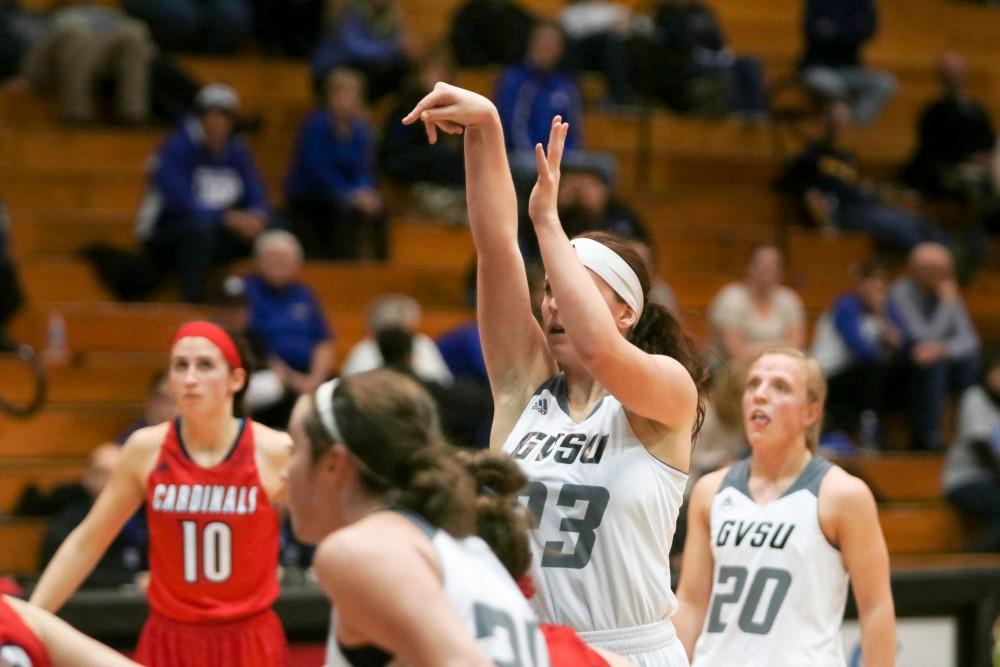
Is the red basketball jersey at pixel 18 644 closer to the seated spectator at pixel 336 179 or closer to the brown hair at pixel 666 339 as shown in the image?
the brown hair at pixel 666 339

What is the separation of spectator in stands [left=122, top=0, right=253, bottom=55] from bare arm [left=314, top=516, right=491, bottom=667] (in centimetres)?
908

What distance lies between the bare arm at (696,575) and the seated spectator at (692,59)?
25.7ft

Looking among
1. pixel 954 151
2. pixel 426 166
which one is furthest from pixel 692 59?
pixel 426 166

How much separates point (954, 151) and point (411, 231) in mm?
5157

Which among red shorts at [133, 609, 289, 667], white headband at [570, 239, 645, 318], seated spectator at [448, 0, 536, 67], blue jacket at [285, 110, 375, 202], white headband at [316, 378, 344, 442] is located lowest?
red shorts at [133, 609, 289, 667]

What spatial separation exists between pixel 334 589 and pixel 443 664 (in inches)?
9.4

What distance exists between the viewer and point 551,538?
149 inches

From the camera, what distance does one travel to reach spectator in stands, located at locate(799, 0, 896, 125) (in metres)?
13.3

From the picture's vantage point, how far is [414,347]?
340 inches

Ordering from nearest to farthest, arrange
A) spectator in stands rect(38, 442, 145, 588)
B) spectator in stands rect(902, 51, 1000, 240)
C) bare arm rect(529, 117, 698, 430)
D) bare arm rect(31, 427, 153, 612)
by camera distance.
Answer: bare arm rect(529, 117, 698, 430) < bare arm rect(31, 427, 153, 612) < spectator in stands rect(38, 442, 145, 588) < spectator in stands rect(902, 51, 1000, 240)

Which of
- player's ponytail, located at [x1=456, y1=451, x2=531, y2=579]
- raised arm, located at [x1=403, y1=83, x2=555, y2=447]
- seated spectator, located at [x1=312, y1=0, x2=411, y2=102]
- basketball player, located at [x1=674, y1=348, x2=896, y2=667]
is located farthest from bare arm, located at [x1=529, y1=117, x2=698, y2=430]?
seated spectator, located at [x1=312, y1=0, x2=411, y2=102]

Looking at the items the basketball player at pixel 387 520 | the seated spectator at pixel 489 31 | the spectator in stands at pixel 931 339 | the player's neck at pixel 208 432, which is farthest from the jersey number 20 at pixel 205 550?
the seated spectator at pixel 489 31

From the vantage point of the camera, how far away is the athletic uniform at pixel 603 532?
376cm

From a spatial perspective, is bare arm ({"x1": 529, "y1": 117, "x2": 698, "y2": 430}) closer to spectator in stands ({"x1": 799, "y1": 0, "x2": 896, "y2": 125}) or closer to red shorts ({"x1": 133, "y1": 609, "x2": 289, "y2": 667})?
red shorts ({"x1": 133, "y1": 609, "x2": 289, "y2": 667})
